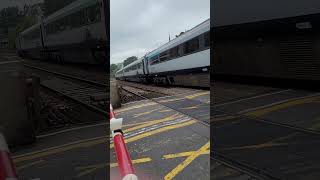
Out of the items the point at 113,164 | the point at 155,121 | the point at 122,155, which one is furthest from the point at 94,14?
the point at 155,121

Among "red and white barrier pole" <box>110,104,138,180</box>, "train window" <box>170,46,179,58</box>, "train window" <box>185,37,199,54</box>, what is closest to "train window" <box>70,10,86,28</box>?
"red and white barrier pole" <box>110,104,138,180</box>

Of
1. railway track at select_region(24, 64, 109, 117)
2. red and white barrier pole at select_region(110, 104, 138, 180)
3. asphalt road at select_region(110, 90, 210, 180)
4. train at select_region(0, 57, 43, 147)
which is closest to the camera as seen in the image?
red and white barrier pole at select_region(110, 104, 138, 180)

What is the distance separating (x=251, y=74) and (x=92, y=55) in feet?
3.71

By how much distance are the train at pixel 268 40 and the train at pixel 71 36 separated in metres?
0.82

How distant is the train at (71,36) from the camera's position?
2.79 meters

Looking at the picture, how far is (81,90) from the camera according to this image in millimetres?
2955

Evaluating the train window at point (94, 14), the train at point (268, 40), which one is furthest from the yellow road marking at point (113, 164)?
the train at point (268, 40)

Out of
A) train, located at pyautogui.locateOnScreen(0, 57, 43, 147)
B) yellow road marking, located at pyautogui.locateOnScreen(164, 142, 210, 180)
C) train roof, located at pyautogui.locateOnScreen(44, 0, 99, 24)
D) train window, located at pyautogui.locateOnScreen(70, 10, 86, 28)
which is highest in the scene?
train roof, located at pyautogui.locateOnScreen(44, 0, 99, 24)

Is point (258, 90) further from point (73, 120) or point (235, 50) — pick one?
point (73, 120)

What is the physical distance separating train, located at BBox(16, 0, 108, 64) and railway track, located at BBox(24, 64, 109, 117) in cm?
14

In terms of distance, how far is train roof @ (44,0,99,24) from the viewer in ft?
9.15

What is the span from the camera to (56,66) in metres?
3.00

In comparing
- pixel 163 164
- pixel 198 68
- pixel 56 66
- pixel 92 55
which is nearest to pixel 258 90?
pixel 92 55

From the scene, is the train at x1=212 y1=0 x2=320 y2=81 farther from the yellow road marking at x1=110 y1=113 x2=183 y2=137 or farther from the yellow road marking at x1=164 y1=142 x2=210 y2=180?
the yellow road marking at x1=110 y1=113 x2=183 y2=137
